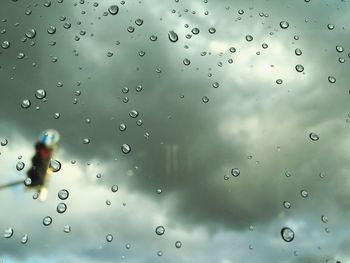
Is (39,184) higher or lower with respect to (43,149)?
lower

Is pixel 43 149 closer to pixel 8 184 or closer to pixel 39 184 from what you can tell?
pixel 39 184

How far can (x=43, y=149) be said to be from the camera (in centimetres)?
394

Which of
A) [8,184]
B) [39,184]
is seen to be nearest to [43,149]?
[39,184]

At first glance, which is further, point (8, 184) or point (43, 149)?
point (8, 184)

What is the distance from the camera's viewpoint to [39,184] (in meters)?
3.83

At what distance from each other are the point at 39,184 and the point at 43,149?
420 millimetres

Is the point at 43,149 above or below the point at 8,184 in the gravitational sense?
above

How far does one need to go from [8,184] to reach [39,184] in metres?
0.70

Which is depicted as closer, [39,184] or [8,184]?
[39,184]
